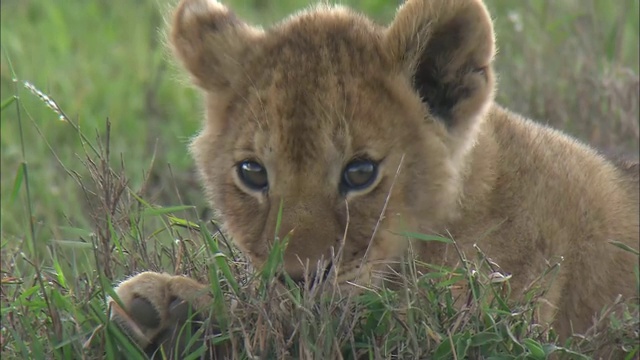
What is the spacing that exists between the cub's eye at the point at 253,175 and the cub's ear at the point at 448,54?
23.0 inches

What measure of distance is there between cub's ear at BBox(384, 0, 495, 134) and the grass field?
0.63m

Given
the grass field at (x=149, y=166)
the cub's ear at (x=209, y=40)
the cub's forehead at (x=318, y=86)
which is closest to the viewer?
the grass field at (x=149, y=166)

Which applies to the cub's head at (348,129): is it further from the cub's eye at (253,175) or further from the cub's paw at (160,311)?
the cub's paw at (160,311)

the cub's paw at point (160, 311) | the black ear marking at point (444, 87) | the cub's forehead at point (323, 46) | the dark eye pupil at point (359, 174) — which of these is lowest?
the cub's paw at point (160, 311)

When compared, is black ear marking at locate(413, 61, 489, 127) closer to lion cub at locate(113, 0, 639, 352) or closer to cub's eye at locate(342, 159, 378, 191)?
lion cub at locate(113, 0, 639, 352)

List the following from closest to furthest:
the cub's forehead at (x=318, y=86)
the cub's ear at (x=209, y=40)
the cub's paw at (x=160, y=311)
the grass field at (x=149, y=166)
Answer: the grass field at (x=149, y=166), the cub's paw at (x=160, y=311), the cub's forehead at (x=318, y=86), the cub's ear at (x=209, y=40)

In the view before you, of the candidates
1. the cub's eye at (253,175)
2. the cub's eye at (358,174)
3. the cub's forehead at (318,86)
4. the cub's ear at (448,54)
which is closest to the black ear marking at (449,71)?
the cub's ear at (448,54)

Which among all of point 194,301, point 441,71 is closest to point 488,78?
point 441,71

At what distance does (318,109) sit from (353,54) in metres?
0.31

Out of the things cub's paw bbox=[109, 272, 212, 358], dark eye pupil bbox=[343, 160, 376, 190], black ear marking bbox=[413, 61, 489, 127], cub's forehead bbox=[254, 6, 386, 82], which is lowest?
cub's paw bbox=[109, 272, 212, 358]

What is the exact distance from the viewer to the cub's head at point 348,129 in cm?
366

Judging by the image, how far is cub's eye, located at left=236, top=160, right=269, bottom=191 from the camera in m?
3.84

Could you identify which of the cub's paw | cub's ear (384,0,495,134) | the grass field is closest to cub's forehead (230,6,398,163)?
cub's ear (384,0,495,134)

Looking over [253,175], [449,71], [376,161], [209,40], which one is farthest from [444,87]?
[209,40]
